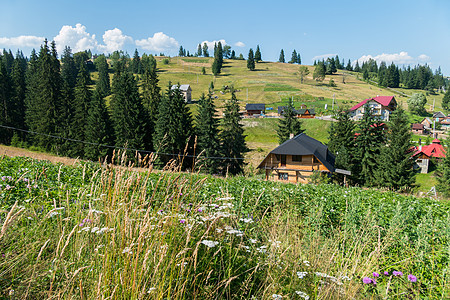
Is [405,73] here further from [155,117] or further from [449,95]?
[155,117]

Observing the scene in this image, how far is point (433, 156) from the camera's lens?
45.3 meters

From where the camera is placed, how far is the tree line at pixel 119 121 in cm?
3186

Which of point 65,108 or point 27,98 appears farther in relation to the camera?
point 27,98

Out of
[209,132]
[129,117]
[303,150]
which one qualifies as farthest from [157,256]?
[129,117]

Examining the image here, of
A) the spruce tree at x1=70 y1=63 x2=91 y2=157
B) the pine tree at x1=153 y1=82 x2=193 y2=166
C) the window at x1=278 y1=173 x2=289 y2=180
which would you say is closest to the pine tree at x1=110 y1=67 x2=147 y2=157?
the pine tree at x1=153 y1=82 x2=193 y2=166

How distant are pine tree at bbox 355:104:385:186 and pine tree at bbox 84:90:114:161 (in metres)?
30.7

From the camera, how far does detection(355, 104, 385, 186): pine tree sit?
32938mm

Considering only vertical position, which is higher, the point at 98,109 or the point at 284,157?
the point at 98,109

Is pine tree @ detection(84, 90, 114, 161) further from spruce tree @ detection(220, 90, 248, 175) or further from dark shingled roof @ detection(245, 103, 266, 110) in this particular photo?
dark shingled roof @ detection(245, 103, 266, 110)

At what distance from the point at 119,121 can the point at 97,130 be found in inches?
120

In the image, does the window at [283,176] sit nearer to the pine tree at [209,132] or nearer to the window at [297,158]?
the window at [297,158]

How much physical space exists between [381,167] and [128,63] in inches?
4705

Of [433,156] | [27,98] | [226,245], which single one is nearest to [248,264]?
[226,245]

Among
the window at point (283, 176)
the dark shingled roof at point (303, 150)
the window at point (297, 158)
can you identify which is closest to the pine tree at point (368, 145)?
the dark shingled roof at point (303, 150)
